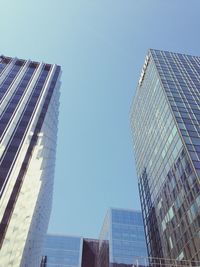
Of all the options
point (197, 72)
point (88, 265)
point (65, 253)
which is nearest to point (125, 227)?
point (65, 253)

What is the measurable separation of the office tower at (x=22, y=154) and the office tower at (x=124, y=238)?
62190mm

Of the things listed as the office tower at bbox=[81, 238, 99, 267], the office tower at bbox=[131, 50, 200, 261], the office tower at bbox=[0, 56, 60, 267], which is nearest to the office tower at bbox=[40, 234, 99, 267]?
the office tower at bbox=[81, 238, 99, 267]

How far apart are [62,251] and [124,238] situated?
39760 millimetres

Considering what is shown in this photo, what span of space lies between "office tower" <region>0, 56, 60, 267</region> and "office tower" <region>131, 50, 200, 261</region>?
2352 cm

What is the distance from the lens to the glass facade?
13750 cm

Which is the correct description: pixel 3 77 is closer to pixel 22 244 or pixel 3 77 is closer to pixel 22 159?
pixel 22 159

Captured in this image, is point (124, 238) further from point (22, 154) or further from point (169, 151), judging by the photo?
point (22, 154)

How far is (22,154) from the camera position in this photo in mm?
48969

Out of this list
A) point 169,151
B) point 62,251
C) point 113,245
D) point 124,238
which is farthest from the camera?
point 62,251

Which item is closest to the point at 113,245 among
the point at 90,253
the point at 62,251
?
the point at 62,251

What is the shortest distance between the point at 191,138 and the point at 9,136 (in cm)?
3186

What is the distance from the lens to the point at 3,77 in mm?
76125

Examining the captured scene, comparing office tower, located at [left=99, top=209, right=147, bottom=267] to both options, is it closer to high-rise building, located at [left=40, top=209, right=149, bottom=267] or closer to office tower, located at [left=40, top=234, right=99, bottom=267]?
high-rise building, located at [left=40, top=209, right=149, bottom=267]

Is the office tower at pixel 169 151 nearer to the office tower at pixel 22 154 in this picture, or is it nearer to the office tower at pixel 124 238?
the office tower at pixel 22 154
